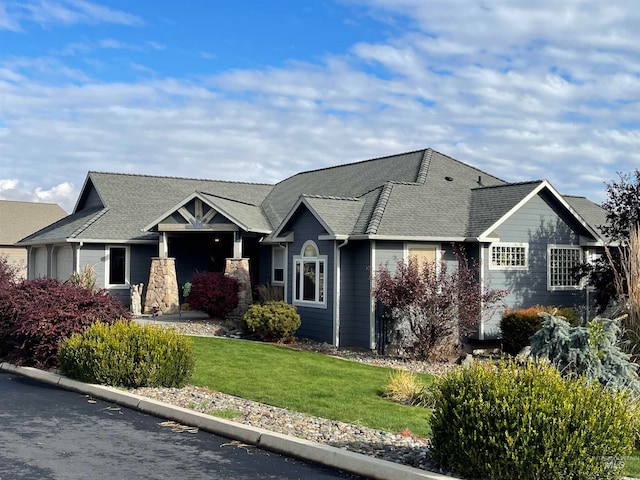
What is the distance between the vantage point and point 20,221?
48.6 m

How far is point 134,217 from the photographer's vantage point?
1122 inches

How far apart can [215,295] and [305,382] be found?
408 inches

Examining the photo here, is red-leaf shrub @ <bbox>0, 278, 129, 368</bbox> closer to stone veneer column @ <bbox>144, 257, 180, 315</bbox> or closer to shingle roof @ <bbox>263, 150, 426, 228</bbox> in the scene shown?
stone veneer column @ <bbox>144, 257, 180, 315</bbox>

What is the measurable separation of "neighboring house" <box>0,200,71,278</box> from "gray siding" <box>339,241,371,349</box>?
3300cm

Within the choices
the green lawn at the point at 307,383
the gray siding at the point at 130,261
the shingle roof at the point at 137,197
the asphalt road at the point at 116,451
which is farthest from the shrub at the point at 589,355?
the shingle roof at the point at 137,197

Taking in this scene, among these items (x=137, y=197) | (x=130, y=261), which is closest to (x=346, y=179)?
(x=130, y=261)

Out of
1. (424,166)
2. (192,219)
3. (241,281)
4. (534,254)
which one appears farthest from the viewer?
(192,219)

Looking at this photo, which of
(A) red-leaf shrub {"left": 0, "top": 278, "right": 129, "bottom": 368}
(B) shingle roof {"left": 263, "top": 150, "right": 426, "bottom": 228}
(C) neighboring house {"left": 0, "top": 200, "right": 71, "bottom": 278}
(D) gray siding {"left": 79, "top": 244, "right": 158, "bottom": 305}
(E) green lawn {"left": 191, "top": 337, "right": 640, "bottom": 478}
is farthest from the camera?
(C) neighboring house {"left": 0, "top": 200, "right": 71, "bottom": 278}

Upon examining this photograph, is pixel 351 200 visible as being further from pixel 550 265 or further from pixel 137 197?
pixel 137 197

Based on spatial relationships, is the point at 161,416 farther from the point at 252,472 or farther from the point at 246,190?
the point at 246,190

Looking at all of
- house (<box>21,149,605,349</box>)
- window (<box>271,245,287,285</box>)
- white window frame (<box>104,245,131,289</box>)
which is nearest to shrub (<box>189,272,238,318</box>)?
house (<box>21,149,605,349</box>)

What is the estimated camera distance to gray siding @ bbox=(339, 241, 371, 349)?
61.8ft

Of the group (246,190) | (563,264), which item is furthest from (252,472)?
(246,190)

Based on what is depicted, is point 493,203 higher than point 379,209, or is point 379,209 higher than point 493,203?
point 493,203
